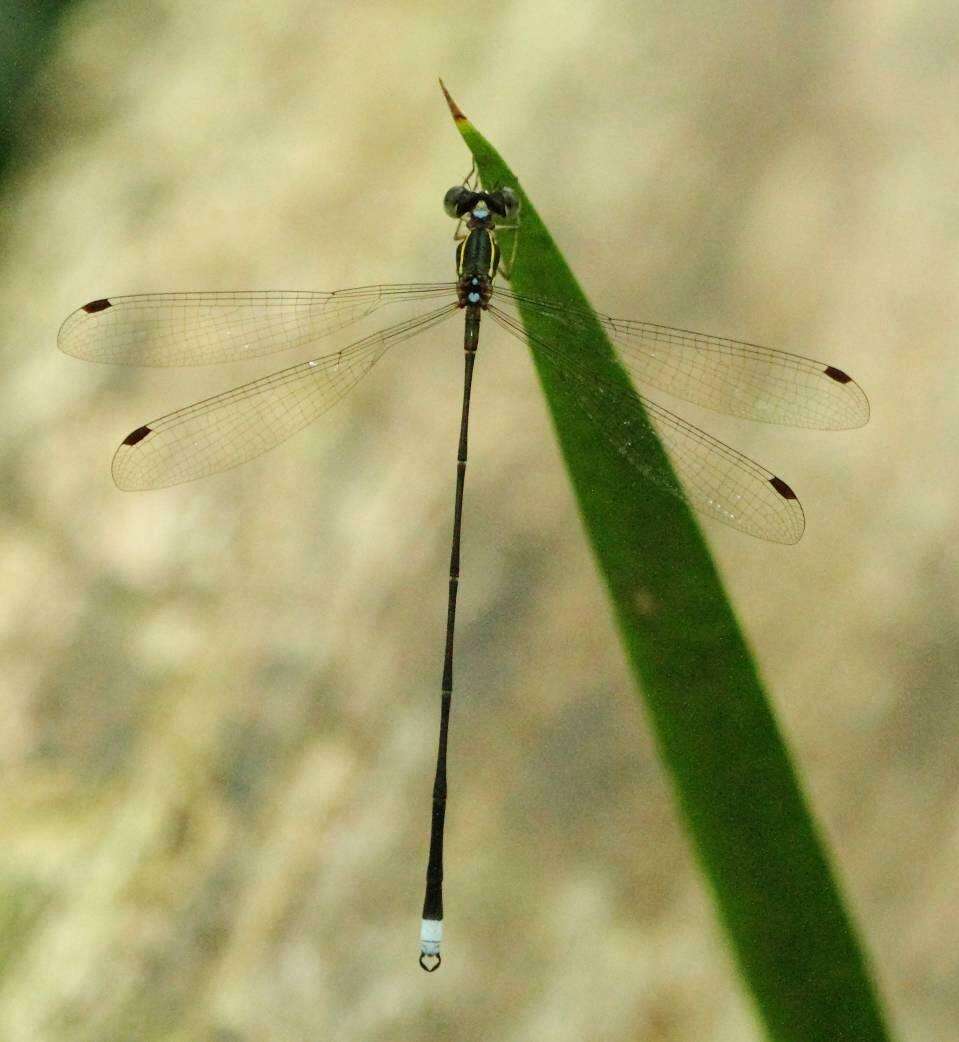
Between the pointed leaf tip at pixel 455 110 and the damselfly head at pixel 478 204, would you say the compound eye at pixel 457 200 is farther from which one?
the pointed leaf tip at pixel 455 110

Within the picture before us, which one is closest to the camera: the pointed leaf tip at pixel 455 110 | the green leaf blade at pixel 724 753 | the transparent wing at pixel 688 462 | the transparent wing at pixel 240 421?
the green leaf blade at pixel 724 753

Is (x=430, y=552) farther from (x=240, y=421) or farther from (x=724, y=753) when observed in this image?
(x=724, y=753)

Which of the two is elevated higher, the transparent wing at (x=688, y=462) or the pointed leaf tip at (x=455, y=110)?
the pointed leaf tip at (x=455, y=110)

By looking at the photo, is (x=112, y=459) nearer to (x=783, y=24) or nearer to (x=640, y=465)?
(x=640, y=465)

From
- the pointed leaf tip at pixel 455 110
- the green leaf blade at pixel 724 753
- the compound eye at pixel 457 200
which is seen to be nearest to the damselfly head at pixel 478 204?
the compound eye at pixel 457 200

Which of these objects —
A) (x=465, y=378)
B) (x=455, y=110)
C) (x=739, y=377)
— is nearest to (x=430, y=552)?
(x=465, y=378)
